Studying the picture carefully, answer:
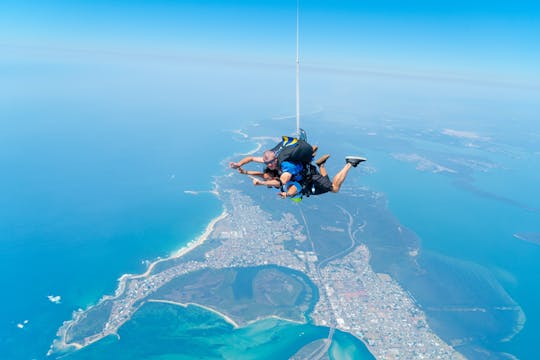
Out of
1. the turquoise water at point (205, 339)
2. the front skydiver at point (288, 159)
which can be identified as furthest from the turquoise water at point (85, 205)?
the front skydiver at point (288, 159)

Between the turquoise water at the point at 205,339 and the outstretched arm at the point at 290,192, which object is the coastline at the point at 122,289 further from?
the outstretched arm at the point at 290,192

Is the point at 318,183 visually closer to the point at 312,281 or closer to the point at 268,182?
the point at 268,182

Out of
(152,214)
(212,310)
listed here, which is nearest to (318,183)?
(212,310)

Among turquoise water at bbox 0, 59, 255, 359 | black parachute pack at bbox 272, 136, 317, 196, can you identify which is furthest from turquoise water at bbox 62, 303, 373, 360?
black parachute pack at bbox 272, 136, 317, 196

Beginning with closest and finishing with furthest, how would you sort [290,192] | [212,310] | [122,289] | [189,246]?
[290,192], [212,310], [122,289], [189,246]

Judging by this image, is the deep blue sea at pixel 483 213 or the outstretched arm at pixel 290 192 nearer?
the outstretched arm at pixel 290 192

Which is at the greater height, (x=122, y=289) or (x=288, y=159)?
(x=288, y=159)

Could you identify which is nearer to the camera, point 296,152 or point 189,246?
point 296,152

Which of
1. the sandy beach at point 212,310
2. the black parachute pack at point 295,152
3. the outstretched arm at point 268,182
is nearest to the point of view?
the black parachute pack at point 295,152
